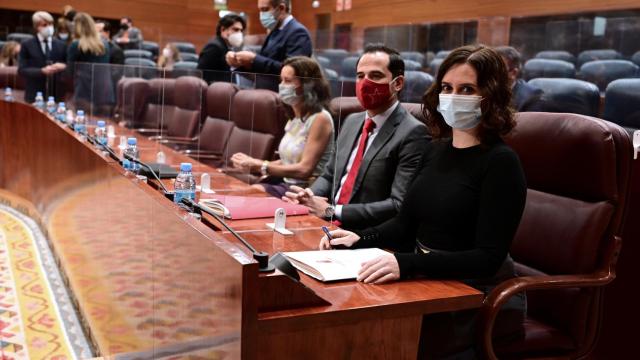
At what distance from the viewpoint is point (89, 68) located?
3.81m

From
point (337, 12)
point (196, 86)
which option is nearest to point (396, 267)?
point (196, 86)

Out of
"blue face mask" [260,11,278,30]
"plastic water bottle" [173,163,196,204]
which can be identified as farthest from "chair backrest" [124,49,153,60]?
"plastic water bottle" [173,163,196,204]

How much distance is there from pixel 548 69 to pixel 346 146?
8.07 ft

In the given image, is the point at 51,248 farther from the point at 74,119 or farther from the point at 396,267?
the point at 396,267

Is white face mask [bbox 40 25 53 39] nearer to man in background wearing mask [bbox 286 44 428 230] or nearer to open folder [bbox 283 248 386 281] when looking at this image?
man in background wearing mask [bbox 286 44 428 230]

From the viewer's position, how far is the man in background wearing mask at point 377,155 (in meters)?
1.90

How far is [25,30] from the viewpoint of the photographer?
6926 mm

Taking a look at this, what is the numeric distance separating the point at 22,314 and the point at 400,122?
1735 millimetres

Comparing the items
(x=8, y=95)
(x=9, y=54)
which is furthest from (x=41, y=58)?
(x=9, y=54)

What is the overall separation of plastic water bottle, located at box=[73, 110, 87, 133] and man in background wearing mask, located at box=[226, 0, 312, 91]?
78 centimetres

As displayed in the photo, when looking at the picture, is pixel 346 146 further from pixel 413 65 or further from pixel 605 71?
pixel 413 65

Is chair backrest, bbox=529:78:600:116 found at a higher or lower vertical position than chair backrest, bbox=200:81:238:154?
higher

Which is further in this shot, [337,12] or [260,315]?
[337,12]

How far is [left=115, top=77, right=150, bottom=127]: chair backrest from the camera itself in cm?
324
